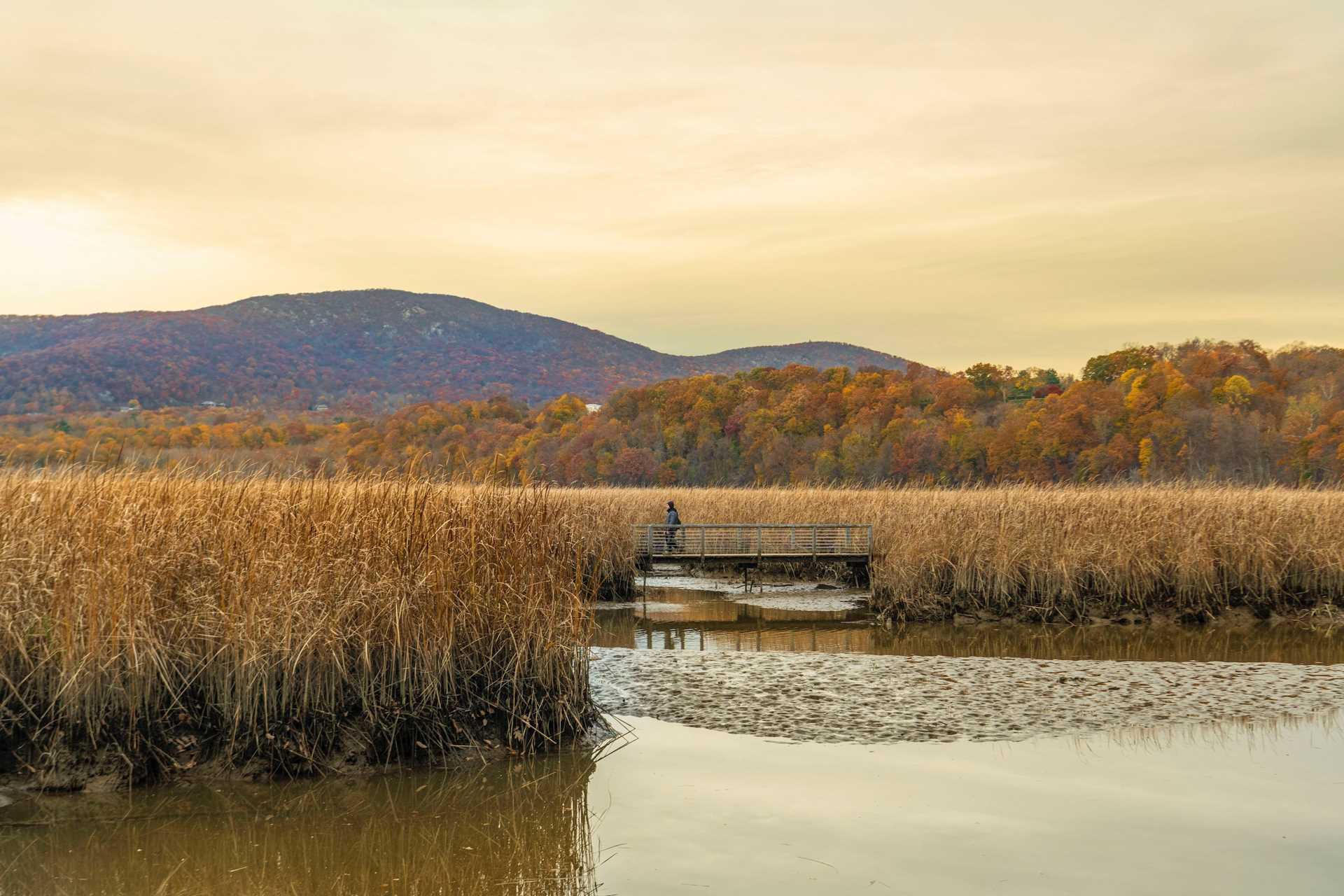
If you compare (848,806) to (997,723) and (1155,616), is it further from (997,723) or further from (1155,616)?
(1155,616)

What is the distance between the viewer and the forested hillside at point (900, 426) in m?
50.0

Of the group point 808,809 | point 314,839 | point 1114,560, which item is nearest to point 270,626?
point 314,839

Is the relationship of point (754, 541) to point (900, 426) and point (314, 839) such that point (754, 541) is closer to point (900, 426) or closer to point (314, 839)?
point (314, 839)

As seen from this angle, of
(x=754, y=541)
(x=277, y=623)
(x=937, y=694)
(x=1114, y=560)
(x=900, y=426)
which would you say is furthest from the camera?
(x=900, y=426)

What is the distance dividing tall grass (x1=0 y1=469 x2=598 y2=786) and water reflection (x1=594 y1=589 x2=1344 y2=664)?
17.7ft

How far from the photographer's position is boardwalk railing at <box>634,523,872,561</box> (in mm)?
20453

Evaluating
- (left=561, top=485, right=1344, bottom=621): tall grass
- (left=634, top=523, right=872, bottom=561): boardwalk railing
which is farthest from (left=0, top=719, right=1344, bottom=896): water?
(left=634, top=523, right=872, bottom=561): boardwalk railing

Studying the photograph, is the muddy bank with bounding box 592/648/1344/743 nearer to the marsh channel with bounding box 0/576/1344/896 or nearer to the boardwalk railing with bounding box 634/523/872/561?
the marsh channel with bounding box 0/576/1344/896

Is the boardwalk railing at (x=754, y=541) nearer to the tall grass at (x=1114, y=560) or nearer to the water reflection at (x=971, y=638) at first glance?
the tall grass at (x=1114, y=560)

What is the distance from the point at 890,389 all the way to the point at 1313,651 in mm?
A: 50685

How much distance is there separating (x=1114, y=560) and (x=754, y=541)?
29.7 feet

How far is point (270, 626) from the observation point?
6648mm

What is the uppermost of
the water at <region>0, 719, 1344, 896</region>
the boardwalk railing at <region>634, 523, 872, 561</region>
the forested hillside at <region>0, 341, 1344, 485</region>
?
the forested hillside at <region>0, 341, 1344, 485</region>

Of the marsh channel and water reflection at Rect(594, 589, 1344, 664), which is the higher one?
the marsh channel
